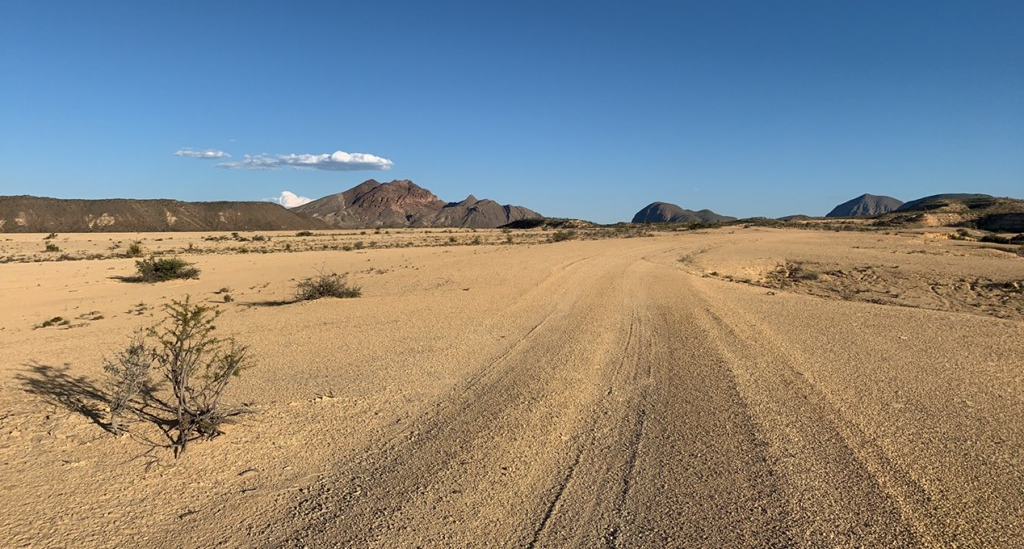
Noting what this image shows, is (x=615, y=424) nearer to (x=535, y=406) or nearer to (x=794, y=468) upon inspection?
(x=535, y=406)

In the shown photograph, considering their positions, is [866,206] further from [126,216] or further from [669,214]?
[126,216]

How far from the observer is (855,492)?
13.7 feet

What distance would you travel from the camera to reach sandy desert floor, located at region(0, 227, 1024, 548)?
12.5 ft

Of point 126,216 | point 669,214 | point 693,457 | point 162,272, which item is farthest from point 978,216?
point 126,216

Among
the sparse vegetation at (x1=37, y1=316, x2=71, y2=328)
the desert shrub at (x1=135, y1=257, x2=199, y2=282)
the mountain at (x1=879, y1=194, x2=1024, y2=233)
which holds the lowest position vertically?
the sparse vegetation at (x1=37, y1=316, x2=71, y2=328)

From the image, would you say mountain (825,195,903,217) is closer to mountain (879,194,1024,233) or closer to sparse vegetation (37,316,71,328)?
mountain (879,194,1024,233)

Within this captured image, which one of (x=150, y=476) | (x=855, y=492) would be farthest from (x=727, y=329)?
(x=150, y=476)

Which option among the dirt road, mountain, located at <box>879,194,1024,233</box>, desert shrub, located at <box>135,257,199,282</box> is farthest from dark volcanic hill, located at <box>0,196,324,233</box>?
mountain, located at <box>879,194,1024,233</box>

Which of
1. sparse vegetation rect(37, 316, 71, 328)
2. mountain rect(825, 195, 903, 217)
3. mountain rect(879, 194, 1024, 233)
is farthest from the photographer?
mountain rect(825, 195, 903, 217)

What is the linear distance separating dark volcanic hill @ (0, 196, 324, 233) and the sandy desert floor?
3854 inches

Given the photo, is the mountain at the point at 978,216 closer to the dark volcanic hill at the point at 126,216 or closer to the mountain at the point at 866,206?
the mountain at the point at 866,206

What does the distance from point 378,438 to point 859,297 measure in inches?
530

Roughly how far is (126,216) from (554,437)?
113 metres

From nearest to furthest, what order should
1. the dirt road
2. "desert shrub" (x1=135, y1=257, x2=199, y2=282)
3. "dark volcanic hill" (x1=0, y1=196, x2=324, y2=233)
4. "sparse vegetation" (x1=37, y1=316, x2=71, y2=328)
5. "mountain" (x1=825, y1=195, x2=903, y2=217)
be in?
1. the dirt road
2. "sparse vegetation" (x1=37, y1=316, x2=71, y2=328)
3. "desert shrub" (x1=135, y1=257, x2=199, y2=282)
4. "dark volcanic hill" (x1=0, y1=196, x2=324, y2=233)
5. "mountain" (x1=825, y1=195, x2=903, y2=217)
